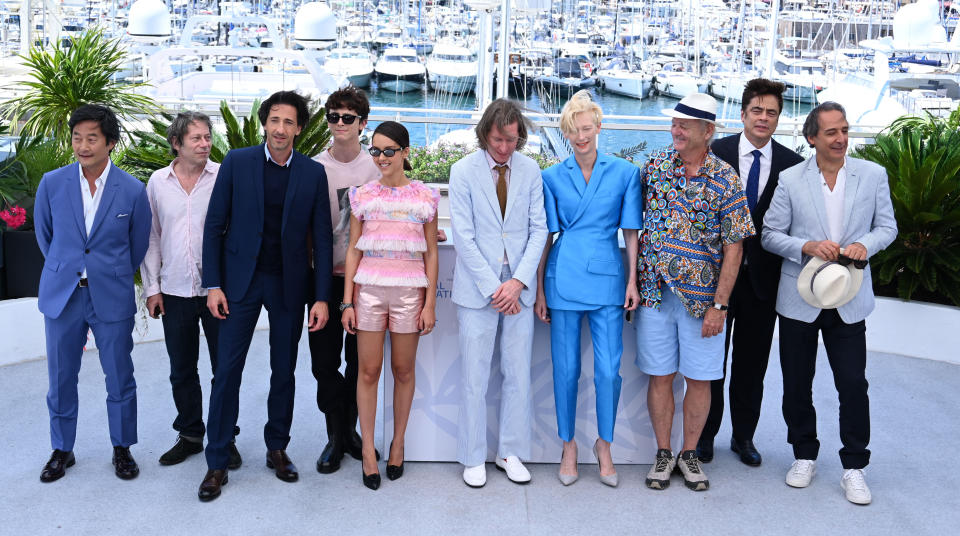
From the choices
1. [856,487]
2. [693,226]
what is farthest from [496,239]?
[856,487]

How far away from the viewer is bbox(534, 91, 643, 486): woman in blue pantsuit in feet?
12.1

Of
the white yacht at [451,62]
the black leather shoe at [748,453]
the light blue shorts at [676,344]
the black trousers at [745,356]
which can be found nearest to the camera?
the light blue shorts at [676,344]

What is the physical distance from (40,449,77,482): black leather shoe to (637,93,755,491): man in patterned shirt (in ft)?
8.12

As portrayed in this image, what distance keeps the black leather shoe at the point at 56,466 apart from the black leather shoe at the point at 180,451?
15.3 inches

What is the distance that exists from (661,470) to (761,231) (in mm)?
1100

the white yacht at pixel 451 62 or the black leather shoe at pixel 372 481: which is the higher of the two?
the white yacht at pixel 451 62

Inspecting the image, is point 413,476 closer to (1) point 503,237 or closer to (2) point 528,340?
(2) point 528,340

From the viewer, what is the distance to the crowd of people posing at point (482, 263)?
3613mm

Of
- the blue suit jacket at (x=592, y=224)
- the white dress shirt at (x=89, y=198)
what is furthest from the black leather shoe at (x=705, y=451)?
the white dress shirt at (x=89, y=198)

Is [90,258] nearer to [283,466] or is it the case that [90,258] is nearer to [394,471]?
[283,466]

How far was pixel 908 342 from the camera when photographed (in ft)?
19.5

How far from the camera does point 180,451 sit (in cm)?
403

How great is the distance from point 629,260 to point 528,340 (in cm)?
53

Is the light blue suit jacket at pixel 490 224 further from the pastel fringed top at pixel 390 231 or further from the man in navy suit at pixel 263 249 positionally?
the man in navy suit at pixel 263 249
